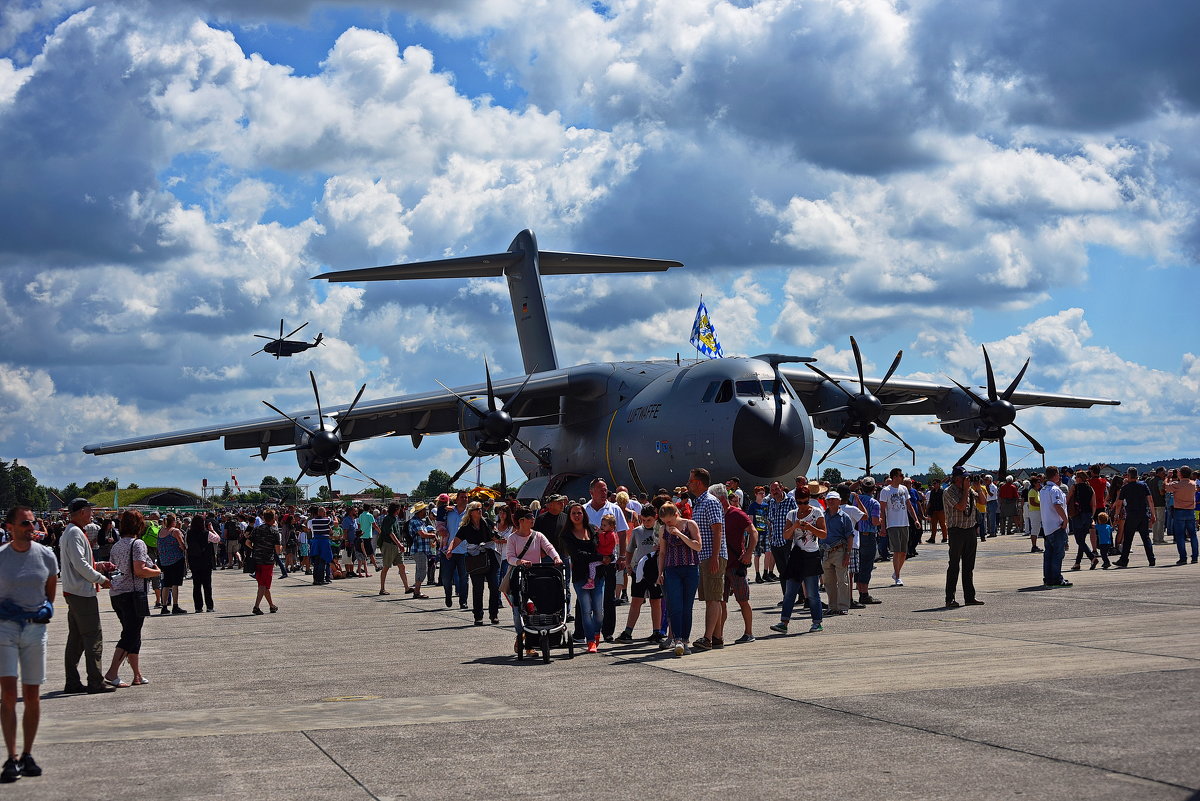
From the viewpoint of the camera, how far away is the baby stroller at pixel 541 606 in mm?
12023

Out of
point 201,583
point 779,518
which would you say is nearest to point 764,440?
point 779,518

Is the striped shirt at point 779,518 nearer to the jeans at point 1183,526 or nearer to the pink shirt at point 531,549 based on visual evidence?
the pink shirt at point 531,549

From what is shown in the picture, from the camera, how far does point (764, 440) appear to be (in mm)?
24234

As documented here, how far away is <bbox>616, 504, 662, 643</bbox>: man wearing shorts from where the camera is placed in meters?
13.1

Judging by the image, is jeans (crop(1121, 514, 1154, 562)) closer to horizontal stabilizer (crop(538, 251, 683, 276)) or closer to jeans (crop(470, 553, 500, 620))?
jeans (crop(470, 553, 500, 620))

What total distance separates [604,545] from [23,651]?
6.82 meters

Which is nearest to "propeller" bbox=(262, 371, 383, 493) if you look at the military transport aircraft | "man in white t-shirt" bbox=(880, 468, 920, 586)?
the military transport aircraft

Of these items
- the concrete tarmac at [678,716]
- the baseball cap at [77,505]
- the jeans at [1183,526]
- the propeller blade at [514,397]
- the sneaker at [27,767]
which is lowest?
the concrete tarmac at [678,716]

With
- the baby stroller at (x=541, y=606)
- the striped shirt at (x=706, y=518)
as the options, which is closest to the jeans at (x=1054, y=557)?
the striped shirt at (x=706, y=518)

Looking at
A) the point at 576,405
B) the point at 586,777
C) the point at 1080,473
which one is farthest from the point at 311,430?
the point at 586,777

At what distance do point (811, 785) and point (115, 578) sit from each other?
Result: 7948 mm

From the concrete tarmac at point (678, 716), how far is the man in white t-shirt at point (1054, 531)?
2.11 meters

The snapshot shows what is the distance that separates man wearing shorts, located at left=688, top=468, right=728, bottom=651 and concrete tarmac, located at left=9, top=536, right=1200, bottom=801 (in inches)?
19.2

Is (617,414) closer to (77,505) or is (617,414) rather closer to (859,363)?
(859,363)
